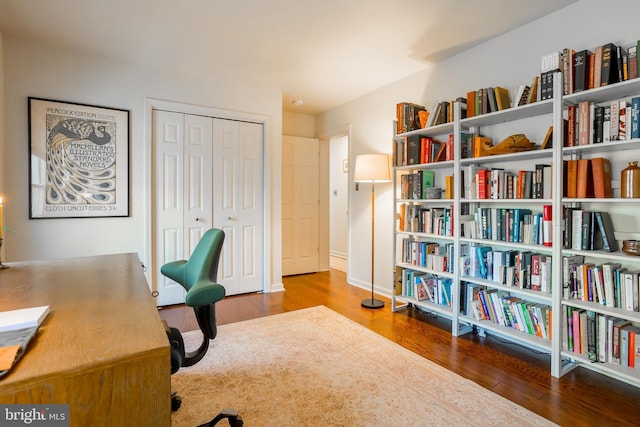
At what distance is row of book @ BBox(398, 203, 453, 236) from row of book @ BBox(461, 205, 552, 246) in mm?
158

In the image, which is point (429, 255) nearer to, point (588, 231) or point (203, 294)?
point (588, 231)

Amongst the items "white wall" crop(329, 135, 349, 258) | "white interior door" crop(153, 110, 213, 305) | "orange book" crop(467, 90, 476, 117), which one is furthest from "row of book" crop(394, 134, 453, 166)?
"white wall" crop(329, 135, 349, 258)

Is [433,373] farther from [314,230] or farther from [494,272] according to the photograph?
[314,230]

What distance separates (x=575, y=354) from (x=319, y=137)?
13.2 feet

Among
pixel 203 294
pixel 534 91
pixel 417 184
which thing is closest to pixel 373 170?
pixel 417 184

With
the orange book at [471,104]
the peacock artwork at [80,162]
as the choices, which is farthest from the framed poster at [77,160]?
the orange book at [471,104]

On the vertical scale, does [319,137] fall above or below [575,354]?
above

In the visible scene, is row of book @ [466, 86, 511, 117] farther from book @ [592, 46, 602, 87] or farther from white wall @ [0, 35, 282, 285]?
white wall @ [0, 35, 282, 285]

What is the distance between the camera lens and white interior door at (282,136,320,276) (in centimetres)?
486

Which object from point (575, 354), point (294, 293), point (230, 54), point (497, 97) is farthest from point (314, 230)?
point (575, 354)

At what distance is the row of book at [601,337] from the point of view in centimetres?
188

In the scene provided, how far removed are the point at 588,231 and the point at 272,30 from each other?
2.66m

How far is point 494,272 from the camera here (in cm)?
256

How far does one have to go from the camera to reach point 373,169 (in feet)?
11.3
